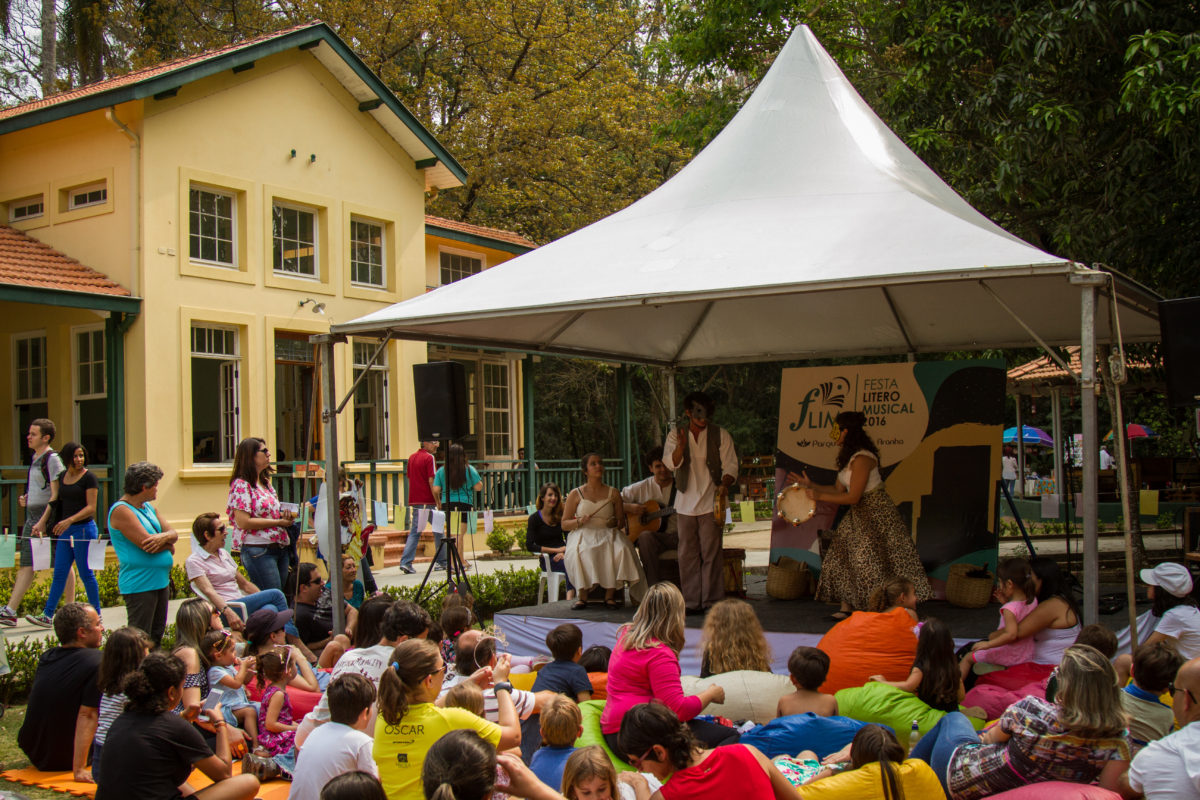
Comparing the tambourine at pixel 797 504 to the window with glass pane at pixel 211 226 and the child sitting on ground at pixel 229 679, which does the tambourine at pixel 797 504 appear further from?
the window with glass pane at pixel 211 226

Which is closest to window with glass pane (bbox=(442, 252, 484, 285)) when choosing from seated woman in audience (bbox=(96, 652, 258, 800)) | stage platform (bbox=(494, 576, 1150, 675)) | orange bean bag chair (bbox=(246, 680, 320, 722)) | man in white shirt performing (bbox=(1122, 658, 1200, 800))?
stage platform (bbox=(494, 576, 1150, 675))

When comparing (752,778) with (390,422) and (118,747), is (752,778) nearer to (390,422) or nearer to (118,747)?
(118,747)

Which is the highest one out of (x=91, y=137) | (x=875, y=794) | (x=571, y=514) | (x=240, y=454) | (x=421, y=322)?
(x=91, y=137)

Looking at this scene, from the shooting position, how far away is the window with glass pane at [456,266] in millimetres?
19000

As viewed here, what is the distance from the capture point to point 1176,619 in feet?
18.3

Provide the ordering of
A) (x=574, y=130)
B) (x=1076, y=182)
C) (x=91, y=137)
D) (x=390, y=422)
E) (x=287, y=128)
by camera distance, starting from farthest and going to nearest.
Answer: (x=574, y=130) < (x=390, y=422) < (x=287, y=128) < (x=91, y=137) < (x=1076, y=182)

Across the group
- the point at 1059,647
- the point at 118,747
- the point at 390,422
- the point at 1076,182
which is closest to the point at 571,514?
the point at 1059,647

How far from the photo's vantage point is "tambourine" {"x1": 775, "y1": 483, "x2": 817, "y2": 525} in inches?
316

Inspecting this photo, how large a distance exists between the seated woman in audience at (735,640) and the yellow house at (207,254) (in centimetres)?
965

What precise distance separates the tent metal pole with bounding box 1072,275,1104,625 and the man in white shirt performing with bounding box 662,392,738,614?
3159mm

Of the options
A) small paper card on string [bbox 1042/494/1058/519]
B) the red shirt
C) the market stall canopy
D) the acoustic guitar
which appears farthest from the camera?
the red shirt

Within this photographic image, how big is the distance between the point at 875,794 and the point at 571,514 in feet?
17.2

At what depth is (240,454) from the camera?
323 inches

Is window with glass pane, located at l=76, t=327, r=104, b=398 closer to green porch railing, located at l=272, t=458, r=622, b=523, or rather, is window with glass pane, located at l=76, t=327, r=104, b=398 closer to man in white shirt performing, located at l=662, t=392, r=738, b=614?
green porch railing, located at l=272, t=458, r=622, b=523
